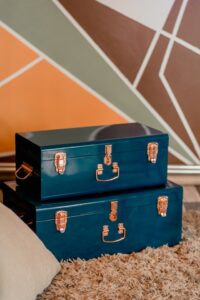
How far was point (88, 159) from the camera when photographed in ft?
8.08

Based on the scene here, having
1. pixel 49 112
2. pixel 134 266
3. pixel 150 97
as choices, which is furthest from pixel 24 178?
pixel 150 97

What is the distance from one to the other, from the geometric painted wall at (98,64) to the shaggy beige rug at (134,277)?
1.15 m

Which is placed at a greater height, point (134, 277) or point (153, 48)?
point (153, 48)

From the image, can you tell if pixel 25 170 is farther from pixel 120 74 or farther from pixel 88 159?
pixel 120 74

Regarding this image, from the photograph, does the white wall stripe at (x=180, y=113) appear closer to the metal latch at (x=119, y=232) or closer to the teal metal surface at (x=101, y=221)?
the teal metal surface at (x=101, y=221)

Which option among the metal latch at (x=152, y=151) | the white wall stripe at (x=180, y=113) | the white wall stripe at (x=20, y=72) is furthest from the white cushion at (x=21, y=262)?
the white wall stripe at (x=180, y=113)

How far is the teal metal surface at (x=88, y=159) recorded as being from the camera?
241 centimetres

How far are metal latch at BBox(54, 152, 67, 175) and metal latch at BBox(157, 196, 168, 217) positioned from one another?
44 cm

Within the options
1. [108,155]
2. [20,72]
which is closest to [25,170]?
[108,155]

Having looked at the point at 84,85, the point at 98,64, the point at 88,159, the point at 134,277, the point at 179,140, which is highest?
the point at 98,64

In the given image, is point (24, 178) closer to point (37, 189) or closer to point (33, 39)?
point (37, 189)

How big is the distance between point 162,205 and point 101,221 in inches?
10.8

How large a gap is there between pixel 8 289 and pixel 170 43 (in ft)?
6.35

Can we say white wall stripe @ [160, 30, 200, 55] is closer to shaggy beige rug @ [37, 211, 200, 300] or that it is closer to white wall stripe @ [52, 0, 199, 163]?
white wall stripe @ [52, 0, 199, 163]
